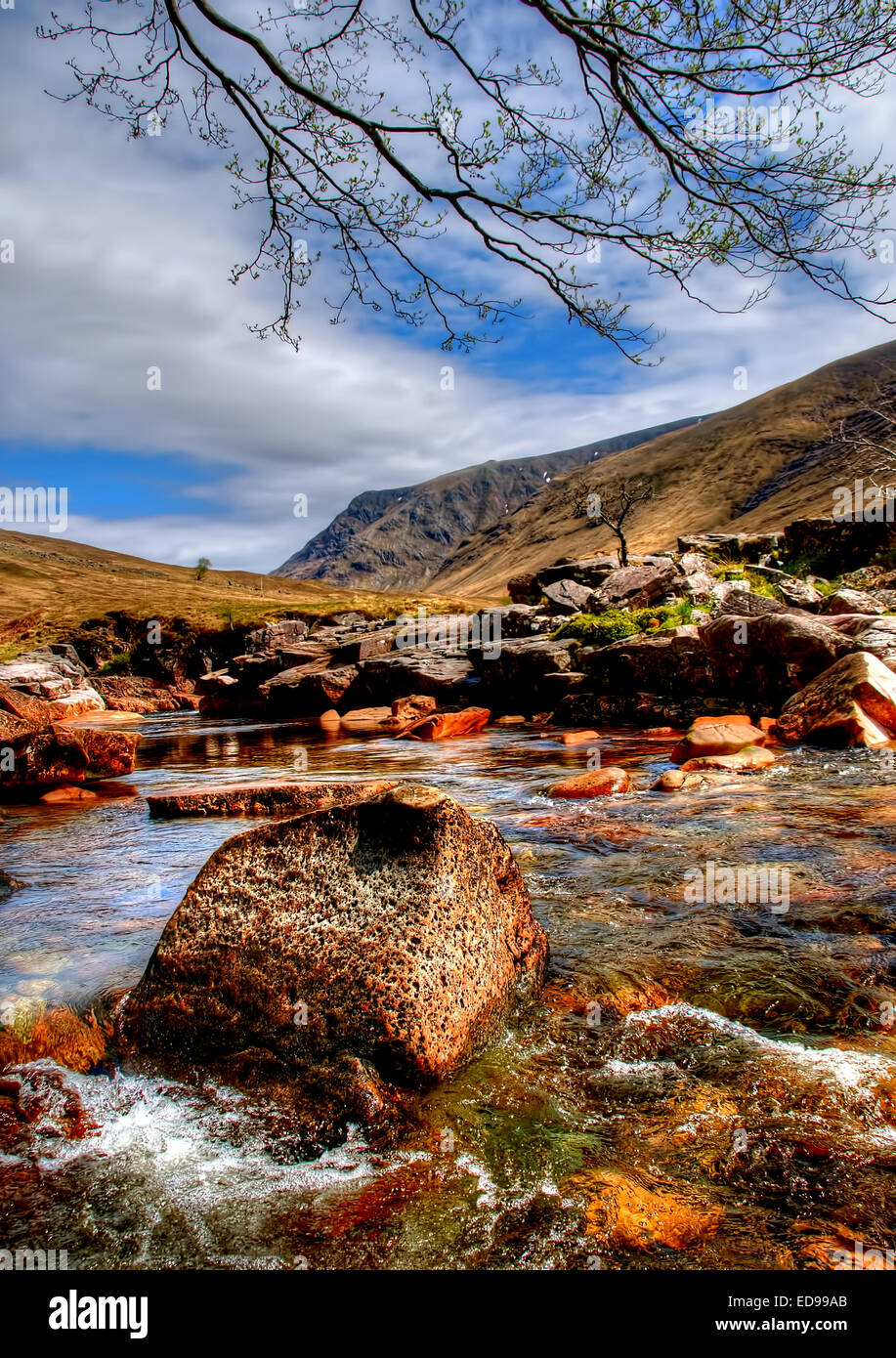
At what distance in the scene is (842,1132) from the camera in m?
2.94

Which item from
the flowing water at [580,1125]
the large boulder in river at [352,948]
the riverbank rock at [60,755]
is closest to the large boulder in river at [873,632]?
the flowing water at [580,1125]

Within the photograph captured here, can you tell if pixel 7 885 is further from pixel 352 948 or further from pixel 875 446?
pixel 875 446

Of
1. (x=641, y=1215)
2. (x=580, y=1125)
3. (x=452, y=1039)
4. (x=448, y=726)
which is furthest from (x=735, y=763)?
(x=448, y=726)

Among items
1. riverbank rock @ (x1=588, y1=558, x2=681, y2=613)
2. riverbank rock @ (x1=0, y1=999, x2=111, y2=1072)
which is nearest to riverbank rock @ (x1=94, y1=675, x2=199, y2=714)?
riverbank rock @ (x1=588, y1=558, x2=681, y2=613)

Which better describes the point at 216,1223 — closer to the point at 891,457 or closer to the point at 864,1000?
the point at 864,1000

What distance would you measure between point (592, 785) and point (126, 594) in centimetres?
10255

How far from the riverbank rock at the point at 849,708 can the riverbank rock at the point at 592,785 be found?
406 cm

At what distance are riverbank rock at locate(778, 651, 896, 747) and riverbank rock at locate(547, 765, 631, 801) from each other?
4.06 metres

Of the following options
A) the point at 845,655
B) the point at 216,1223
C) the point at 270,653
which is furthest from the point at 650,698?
the point at 270,653

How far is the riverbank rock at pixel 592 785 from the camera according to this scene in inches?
405

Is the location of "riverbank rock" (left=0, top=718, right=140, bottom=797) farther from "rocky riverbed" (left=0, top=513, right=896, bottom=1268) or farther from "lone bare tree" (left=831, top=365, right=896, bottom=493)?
"lone bare tree" (left=831, top=365, right=896, bottom=493)

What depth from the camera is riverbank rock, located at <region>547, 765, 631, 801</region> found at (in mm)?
10297

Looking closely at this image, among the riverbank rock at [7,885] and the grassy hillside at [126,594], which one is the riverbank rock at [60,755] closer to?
the riverbank rock at [7,885]
